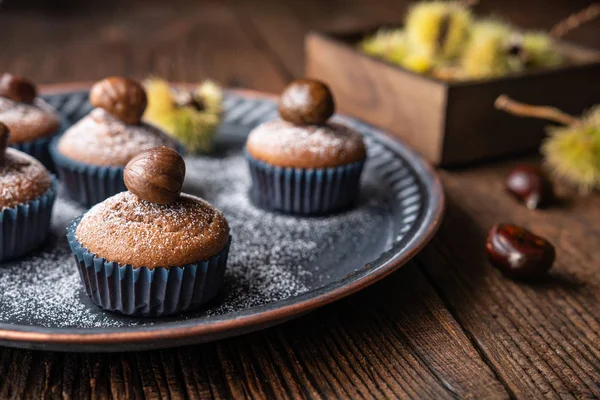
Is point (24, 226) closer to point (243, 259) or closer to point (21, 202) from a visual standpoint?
point (21, 202)

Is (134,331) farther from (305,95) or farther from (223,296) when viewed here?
(305,95)

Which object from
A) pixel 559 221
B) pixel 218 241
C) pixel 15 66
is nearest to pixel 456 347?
pixel 218 241

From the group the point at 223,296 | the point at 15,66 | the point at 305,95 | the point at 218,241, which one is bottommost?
the point at 15,66

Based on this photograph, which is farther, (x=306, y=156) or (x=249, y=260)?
(x=306, y=156)

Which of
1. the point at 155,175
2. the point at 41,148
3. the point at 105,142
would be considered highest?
the point at 155,175

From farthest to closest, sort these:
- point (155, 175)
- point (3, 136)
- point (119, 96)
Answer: point (119, 96), point (3, 136), point (155, 175)

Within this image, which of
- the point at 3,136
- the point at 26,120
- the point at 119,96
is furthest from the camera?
the point at 26,120

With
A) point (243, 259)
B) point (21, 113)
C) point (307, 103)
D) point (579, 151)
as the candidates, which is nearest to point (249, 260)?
point (243, 259)
